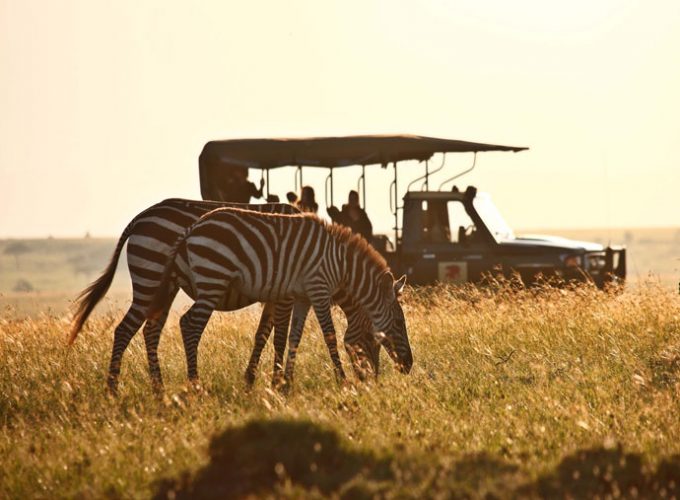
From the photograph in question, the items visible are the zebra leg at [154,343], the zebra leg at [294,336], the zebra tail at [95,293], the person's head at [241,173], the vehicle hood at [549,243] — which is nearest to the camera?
the zebra leg at [294,336]

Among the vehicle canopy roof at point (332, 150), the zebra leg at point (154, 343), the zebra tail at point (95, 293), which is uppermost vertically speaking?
the vehicle canopy roof at point (332, 150)

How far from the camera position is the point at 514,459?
7957 millimetres

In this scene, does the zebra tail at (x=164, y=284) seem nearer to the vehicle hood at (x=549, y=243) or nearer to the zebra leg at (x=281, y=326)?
the zebra leg at (x=281, y=326)

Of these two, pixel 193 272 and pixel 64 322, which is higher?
pixel 193 272

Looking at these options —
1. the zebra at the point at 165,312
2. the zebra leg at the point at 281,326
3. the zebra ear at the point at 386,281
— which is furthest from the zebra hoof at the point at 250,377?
the zebra ear at the point at 386,281

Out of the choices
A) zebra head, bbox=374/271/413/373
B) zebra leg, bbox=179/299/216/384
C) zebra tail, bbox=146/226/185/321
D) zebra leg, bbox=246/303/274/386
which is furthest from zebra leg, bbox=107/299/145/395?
zebra head, bbox=374/271/413/373

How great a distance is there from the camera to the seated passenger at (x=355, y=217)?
18.1 m

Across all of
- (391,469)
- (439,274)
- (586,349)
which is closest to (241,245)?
(586,349)

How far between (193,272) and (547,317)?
203 inches

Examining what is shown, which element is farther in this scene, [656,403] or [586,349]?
[586,349]

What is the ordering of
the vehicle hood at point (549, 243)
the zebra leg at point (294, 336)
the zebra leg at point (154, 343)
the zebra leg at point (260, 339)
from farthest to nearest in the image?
1. the vehicle hood at point (549, 243)
2. the zebra leg at point (260, 339)
3. the zebra leg at point (154, 343)
4. the zebra leg at point (294, 336)

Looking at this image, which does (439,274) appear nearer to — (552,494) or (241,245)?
(241,245)

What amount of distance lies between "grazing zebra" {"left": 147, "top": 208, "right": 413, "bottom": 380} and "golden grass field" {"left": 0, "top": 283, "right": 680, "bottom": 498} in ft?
2.05

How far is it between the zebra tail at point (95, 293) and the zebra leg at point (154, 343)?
0.62m
